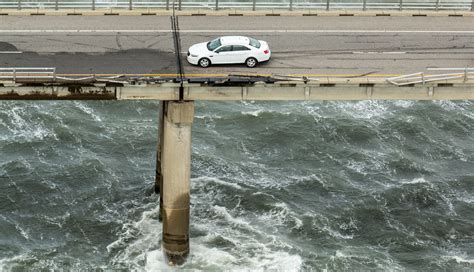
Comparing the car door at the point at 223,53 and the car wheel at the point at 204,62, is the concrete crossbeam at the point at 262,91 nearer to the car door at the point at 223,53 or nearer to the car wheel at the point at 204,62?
the car wheel at the point at 204,62

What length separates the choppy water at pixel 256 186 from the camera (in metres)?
49.9

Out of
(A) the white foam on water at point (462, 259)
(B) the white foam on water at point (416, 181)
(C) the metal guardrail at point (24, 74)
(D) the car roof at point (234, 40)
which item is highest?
(D) the car roof at point (234, 40)

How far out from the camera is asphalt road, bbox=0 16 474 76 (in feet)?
162

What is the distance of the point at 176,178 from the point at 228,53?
6971 millimetres

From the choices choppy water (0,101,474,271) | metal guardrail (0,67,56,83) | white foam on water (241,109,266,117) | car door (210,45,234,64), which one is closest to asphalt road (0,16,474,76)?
car door (210,45,234,64)

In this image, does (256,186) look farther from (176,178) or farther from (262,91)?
(262,91)

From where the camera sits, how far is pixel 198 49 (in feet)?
162

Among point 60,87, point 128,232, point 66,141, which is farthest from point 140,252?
point 66,141

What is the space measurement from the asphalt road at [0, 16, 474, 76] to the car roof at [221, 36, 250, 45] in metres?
1.22

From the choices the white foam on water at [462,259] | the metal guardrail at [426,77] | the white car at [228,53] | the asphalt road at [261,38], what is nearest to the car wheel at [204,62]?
the white car at [228,53]

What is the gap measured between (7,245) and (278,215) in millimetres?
14549

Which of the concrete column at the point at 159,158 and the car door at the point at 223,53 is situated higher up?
the car door at the point at 223,53

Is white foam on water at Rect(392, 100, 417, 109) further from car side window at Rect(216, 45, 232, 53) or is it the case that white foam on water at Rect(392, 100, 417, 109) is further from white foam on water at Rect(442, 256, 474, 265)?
car side window at Rect(216, 45, 232, 53)

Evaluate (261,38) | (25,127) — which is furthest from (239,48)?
(25,127)
